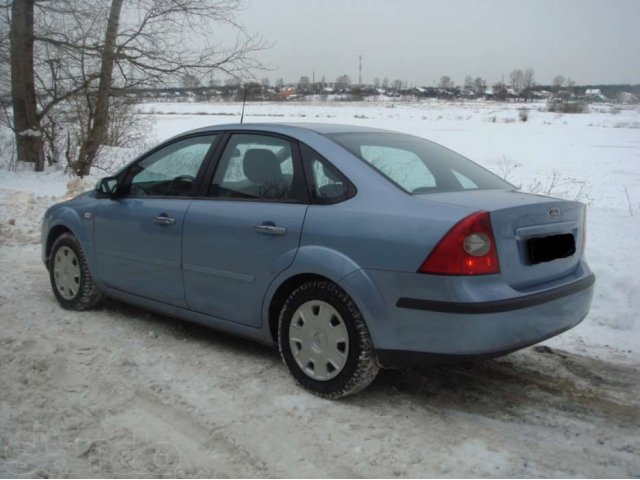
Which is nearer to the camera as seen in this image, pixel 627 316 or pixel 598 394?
pixel 598 394

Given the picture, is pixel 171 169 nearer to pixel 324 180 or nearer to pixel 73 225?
pixel 73 225

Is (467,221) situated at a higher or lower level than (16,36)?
lower

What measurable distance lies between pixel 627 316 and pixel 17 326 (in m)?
4.67

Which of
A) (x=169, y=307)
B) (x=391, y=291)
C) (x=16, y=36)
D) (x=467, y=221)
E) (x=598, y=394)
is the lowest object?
(x=598, y=394)

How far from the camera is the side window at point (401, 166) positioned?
11.8 ft

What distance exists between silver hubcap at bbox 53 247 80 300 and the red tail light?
3269 mm

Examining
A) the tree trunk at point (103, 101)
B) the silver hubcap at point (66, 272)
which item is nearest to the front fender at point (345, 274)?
the silver hubcap at point (66, 272)

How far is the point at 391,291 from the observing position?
3.21m

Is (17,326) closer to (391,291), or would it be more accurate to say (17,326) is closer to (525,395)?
(391,291)

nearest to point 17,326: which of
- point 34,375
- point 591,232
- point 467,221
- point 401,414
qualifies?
point 34,375

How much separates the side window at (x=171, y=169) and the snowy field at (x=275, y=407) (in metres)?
1.06

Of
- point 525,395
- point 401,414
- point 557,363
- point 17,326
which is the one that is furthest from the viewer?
point 17,326

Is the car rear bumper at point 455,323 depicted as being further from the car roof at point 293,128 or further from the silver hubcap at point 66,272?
the silver hubcap at point 66,272

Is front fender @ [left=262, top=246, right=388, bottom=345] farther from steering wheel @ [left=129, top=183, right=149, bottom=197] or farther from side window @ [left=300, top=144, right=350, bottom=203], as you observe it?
steering wheel @ [left=129, top=183, right=149, bottom=197]
